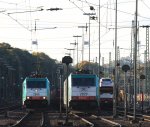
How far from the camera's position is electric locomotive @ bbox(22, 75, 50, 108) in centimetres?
5716

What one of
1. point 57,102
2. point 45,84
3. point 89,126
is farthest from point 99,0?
point 89,126

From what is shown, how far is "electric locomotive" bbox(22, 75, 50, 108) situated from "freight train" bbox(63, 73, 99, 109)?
5806mm

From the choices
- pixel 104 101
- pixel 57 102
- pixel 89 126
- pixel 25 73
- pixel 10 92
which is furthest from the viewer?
pixel 25 73

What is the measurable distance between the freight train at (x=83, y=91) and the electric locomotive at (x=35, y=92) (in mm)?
5806

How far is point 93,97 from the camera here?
169 ft

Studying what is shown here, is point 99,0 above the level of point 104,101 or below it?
above

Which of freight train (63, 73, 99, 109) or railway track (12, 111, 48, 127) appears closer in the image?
railway track (12, 111, 48, 127)

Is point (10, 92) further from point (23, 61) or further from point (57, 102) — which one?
point (57, 102)

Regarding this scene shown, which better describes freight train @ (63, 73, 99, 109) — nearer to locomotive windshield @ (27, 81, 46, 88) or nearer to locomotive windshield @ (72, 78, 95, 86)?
locomotive windshield @ (72, 78, 95, 86)

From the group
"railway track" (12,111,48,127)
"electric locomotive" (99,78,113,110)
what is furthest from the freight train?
"electric locomotive" (99,78,113,110)

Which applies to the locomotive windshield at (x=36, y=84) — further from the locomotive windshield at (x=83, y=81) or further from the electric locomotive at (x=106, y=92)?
the electric locomotive at (x=106, y=92)

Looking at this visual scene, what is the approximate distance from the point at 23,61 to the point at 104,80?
117552mm

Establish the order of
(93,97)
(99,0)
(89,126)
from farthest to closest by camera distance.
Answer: (99,0), (93,97), (89,126)

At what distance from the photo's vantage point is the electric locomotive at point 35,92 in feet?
188
